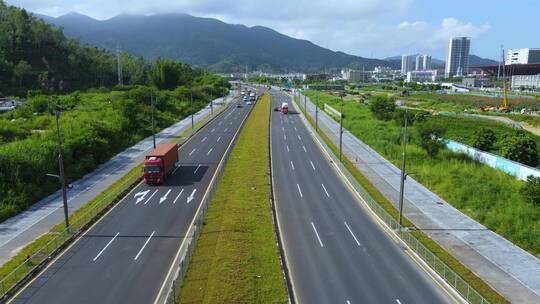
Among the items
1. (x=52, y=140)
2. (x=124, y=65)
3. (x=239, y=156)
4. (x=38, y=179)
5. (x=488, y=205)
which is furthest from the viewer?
(x=124, y=65)

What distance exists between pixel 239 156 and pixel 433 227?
29892 millimetres

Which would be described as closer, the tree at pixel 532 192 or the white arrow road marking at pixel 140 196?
the tree at pixel 532 192

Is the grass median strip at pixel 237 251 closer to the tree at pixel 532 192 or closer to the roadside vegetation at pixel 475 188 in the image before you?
the roadside vegetation at pixel 475 188

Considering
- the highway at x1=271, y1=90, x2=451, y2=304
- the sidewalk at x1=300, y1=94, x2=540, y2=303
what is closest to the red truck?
the highway at x1=271, y1=90, x2=451, y2=304

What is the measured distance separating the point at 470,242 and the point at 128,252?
24128mm

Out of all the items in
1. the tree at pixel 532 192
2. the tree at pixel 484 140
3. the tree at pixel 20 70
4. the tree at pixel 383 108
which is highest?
the tree at pixel 20 70

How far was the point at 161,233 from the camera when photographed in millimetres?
30484

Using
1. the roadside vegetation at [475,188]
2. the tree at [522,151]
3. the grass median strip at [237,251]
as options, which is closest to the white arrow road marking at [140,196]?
the grass median strip at [237,251]

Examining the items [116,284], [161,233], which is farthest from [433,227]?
[116,284]

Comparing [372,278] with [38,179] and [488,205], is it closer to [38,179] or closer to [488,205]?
[488,205]

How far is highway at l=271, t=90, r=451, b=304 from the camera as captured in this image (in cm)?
2247

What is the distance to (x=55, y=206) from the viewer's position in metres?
36.6

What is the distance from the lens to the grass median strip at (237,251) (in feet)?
70.9

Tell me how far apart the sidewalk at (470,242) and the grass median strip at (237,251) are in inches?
→ 482
